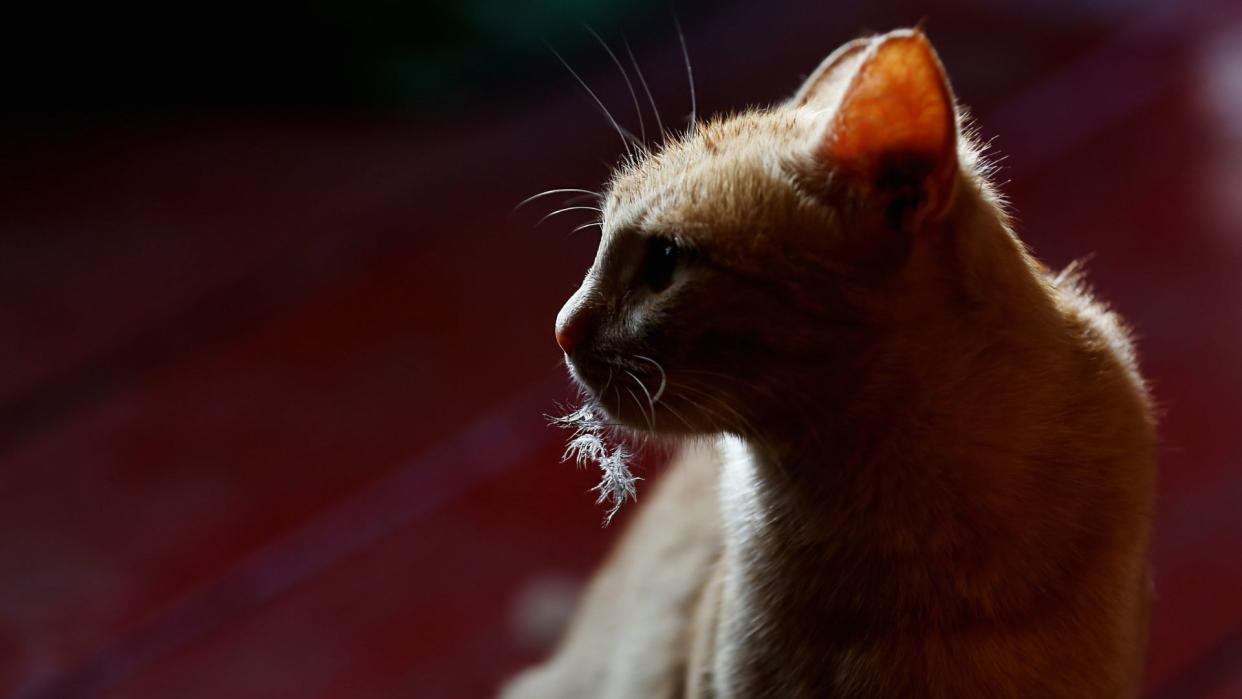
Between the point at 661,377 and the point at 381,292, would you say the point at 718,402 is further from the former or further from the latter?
the point at 381,292

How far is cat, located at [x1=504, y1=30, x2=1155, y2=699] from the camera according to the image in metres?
0.62

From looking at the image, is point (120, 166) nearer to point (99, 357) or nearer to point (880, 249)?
point (99, 357)

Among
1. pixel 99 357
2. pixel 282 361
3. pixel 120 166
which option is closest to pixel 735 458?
pixel 282 361

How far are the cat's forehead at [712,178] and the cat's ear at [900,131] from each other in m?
0.04

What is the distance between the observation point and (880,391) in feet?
2.12

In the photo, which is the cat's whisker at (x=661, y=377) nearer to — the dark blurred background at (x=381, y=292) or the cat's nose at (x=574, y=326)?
the cat's nose at (x=574, y=326)

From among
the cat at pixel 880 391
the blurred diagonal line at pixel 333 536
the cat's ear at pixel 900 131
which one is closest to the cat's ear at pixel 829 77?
the cat at pixel 880 391

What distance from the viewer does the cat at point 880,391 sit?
→ 62 centimetres

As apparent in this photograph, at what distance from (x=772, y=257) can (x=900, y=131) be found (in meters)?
0.09

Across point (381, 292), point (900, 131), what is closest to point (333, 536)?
point (381, 292)

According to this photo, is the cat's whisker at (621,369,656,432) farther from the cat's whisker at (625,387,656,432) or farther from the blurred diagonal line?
the blurred diagonal line

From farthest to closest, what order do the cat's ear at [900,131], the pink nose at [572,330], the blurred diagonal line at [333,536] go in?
the blurred diagonal line at [333,536], the pink nose at [572,330], the cat's ear at [900,131]

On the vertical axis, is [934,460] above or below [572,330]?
below

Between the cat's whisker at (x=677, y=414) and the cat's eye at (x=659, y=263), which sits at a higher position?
the cat's eye at (x=659, y=263)
